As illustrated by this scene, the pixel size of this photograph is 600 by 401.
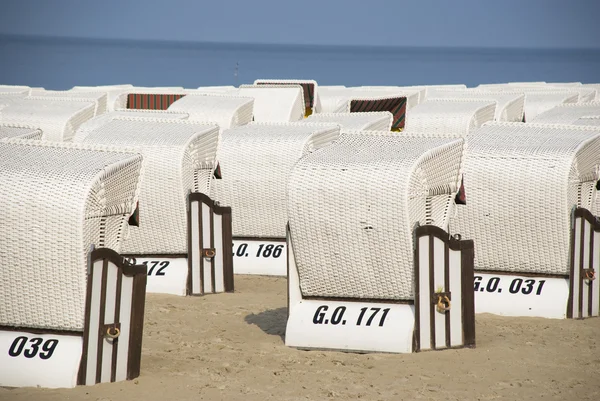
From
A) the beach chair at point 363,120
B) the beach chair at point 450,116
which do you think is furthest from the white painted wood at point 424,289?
the beach chair at point 450,116

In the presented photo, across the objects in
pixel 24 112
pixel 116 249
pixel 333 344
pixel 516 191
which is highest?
pixel 24 112

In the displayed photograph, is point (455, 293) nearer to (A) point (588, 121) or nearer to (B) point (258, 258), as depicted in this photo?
(B) point (258, 258)

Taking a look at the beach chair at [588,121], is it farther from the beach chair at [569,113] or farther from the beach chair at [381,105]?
the beach chair at [381,105]

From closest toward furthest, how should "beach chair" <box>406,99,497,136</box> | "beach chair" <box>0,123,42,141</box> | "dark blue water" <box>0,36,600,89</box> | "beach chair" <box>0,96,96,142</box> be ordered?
"beach chair" <box>0,123,42,141</box>
"beach chair" <box>0,96,96,142</box>
"beach chair" <box>406,99,497,136</box>
"dark blue water" <box>0,36,600,89</box>

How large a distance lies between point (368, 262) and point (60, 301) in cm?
161

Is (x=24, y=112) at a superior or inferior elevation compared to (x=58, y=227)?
superior

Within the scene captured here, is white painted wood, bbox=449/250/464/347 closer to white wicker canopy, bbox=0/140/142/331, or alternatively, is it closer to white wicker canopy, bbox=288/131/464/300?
white wicker canopy, bbox=288/131/464/300

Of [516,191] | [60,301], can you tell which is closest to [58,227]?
[60,301]

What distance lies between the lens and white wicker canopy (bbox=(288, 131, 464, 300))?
5613mm

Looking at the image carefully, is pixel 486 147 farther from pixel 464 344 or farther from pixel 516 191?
pixel 464 344

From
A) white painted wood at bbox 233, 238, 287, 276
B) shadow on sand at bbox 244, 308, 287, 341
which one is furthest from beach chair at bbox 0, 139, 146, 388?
white painted wood at bbox 233, 238, 287, 276

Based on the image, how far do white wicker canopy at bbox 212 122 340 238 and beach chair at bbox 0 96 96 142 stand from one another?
2.46 meters

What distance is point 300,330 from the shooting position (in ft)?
19.1

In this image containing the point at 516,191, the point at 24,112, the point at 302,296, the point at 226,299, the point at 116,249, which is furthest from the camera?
the point at 24,112
